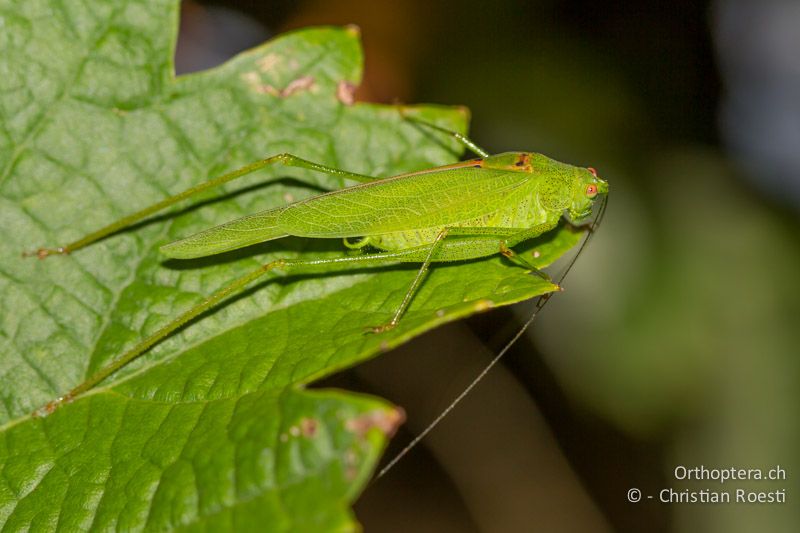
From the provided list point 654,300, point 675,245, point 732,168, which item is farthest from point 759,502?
point 732,168

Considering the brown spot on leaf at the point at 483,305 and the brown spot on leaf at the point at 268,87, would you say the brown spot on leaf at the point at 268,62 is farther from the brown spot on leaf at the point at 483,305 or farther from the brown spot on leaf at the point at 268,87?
the brown spot on leaf at the point at 483,305

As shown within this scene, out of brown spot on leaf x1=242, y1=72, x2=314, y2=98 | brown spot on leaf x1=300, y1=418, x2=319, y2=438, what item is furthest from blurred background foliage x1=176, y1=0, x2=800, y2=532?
brown spot on leaf x1=300, y1=418, x2=319, y2=438

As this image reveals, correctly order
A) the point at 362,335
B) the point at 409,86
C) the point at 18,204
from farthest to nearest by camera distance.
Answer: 1. the point at 409,86
2. the point at 18,204
3. the point at 362,335

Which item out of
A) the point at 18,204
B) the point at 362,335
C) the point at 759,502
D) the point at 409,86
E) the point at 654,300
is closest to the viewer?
the point at 362,335

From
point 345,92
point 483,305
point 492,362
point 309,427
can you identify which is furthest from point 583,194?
point 309,427

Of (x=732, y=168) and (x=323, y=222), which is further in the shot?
(x=732, y=168)

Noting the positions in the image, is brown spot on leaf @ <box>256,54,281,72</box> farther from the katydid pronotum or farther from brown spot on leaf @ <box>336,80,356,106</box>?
the katydid pronotum

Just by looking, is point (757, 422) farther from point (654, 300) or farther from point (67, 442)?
point (67, 442)
